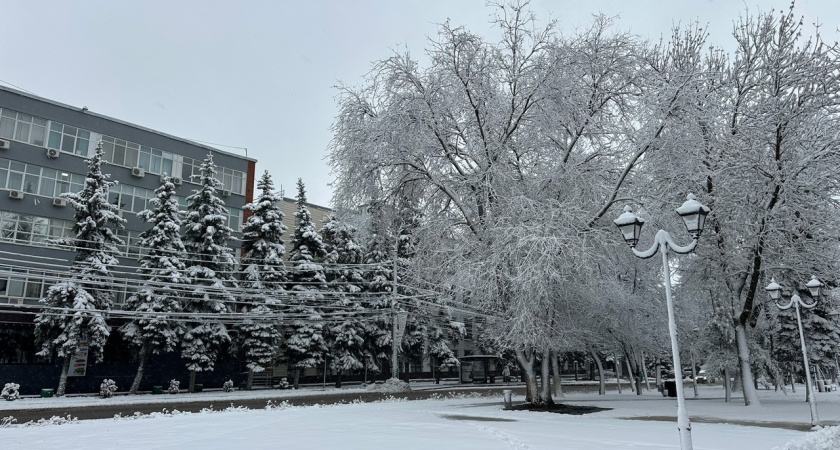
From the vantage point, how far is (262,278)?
1609 inches

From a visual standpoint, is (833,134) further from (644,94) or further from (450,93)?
(450,93)

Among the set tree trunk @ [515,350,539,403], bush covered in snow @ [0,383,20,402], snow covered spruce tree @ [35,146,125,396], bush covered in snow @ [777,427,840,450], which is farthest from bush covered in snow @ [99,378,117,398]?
bush covered in snow @ [777,427,840,450]

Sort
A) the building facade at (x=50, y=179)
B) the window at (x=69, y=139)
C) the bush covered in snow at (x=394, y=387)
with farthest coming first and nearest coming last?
the bush covered in snow at (x=394, y=387)
the window at (x=69, y=139)
the building facade at (x=50, y=179)

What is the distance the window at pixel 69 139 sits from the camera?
39688 mm

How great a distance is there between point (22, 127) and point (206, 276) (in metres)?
15.3

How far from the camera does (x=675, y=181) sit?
1802 centimetres

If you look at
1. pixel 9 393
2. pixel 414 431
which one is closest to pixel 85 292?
pixel 9 393

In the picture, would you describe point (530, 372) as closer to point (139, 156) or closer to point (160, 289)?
point (160, 289)

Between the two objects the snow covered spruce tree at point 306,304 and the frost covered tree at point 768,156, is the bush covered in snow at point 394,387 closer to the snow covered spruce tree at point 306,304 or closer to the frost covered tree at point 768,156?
the snow covered spruce tree at point 306,304

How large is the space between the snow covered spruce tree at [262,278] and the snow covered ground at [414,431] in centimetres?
1905

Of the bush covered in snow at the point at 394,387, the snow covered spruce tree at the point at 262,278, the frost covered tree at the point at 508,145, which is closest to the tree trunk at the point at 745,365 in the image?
the frost covered tree at the point at 508,145

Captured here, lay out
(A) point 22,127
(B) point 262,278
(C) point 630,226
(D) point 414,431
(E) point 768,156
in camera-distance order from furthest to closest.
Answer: (B) point 262,278 → (A) point 22,127 → (E) point 768,156 → (D) point 414,431 → (C) point 630,226

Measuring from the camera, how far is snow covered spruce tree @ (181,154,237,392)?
3634 centimetres

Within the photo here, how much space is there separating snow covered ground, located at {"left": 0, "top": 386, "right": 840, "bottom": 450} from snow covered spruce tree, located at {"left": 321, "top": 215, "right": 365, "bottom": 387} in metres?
22.5
